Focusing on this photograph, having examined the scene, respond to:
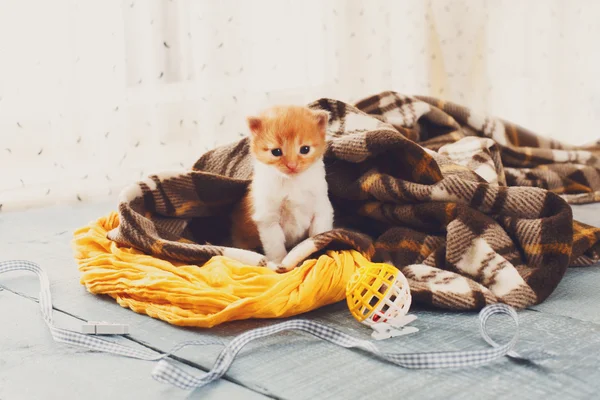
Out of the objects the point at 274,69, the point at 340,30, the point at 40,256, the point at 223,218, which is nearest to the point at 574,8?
the point at 340,30

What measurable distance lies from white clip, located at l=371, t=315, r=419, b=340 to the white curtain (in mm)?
1377

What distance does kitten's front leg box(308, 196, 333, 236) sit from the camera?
4.98 feet

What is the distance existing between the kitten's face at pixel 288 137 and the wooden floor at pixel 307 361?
11.4 inches

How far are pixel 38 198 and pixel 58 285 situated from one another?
82 centimetres

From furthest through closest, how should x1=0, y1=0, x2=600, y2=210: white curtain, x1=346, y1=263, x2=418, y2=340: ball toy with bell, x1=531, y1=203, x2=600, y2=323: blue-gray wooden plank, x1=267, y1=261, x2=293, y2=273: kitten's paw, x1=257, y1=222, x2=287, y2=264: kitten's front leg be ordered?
x1=0, y1=0, x2=600, y2=210: white curtain → x1=257, y1=222, x2=287, y2=264: kitten's front leg → x1=267, y1=261, x2=293, y2=273: kitten's paw → x1=531, y1=203, x2=600, y2=323: blue-gray wooden plank → x1=346, y1=263, x2=418, y2=340: ball toy with bell

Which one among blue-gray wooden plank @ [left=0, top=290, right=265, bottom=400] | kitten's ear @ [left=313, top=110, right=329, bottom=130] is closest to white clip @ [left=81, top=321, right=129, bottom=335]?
blue-gray wooden plank @ [left=0, top=290, right=265, bottom=400]

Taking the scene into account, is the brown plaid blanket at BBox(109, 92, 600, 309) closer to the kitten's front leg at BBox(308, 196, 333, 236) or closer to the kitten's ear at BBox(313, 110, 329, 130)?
the kitten's front leg at BBox(308, 196, 333, 236)

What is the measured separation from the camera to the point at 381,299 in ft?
3.92

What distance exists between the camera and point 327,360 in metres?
1.12

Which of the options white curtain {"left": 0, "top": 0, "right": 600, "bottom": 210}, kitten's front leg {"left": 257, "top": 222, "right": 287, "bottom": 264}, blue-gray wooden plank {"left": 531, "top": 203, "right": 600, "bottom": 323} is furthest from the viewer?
white curtain {"left": 0, "top": 0, "right": 600, "bottom": 210}

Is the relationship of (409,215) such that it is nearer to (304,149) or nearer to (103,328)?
(304,149)

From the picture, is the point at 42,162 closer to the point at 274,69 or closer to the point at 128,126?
the point at 128,126

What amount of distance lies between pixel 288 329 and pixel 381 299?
0.54 feet

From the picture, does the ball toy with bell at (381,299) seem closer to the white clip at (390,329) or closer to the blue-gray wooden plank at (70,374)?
the white clip at (390,329)
